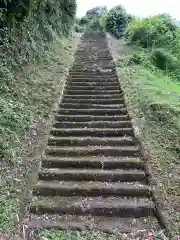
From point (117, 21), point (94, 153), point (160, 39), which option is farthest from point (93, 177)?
point (117, 21)

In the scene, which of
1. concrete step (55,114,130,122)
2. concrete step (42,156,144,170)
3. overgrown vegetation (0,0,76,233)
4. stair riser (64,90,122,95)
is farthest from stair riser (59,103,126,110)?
concrete step (42,156,144,170)

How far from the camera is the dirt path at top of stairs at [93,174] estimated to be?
5.54m

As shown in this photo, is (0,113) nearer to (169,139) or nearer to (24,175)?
(24,175)

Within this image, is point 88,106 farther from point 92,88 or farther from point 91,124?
point 92,88

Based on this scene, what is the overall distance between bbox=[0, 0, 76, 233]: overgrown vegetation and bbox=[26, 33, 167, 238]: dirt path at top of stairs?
38cm

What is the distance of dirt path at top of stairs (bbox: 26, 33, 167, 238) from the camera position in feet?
18.2

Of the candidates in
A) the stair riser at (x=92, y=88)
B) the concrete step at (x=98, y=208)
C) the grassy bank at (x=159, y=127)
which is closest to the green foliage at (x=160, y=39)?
the grassy bank at (x=159, y=127)

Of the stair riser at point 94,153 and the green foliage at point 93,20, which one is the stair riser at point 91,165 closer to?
the stair riser at point 94,153

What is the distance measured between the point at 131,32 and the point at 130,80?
776 centimetres

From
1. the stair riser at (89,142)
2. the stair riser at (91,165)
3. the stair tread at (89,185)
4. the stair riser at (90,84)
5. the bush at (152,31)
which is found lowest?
the stair tread at (89,185)

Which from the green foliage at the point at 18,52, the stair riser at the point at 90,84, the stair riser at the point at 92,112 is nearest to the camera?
the green foliage at the point at 18,52

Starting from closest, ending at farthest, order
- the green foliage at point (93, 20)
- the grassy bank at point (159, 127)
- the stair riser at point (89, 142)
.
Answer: the grassy bank at point (159, 127) → the stair riser at point (89, 142) → the green foliage at point (93, 20)

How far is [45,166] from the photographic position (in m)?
6.78

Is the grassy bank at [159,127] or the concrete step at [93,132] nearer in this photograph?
the grassy bank at [159,127]
